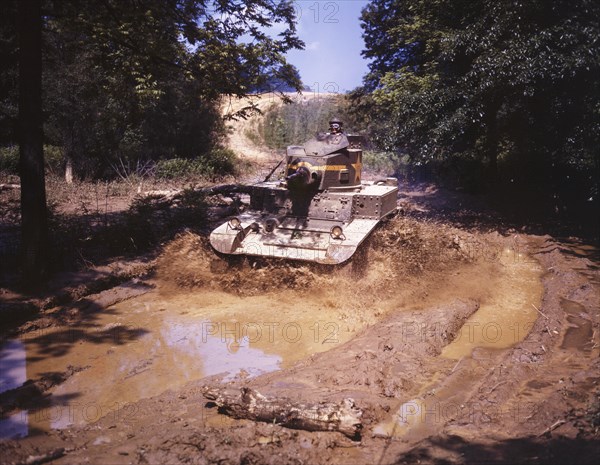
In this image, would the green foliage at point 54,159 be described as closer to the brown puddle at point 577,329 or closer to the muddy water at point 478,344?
the muddy water at point 478,344

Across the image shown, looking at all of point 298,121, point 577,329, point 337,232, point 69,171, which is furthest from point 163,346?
point 298,121

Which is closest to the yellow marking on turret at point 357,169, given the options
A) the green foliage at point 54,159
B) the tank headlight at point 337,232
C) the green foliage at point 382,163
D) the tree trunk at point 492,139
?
the tank headlight at point 337,232

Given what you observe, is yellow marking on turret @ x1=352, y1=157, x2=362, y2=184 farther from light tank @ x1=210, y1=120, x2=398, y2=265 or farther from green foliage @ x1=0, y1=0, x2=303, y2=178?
green foliage @ x1=0, y1=0, x2=303, y2=178

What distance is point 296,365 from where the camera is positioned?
5.92 meters

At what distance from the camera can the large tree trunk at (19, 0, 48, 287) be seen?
7.18 meters

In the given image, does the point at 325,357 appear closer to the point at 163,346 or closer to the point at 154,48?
the point at 163,346

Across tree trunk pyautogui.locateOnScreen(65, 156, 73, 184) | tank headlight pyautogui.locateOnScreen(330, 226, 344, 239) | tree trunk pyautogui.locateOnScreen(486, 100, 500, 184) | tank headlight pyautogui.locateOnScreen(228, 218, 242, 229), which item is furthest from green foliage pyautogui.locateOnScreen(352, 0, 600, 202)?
tree trunk pyautogui.locateOnScreen(65, 156, 73, 184)

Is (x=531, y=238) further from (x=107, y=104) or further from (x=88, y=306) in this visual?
(x=107, y=104)

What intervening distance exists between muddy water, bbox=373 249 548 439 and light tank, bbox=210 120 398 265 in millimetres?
2447

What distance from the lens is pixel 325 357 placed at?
19.6 ft

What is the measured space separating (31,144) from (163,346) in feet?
12.4

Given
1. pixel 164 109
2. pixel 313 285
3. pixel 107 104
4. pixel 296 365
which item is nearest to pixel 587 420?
pixel 296 365

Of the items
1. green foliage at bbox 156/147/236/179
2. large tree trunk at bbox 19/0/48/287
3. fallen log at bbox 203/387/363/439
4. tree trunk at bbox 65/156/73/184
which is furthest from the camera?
green foliage at bbox 156/147/236/179

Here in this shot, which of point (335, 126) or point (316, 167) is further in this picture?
point (335, 126)
